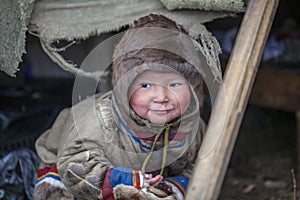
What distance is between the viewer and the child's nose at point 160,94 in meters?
2.02

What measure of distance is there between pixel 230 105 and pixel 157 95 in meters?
0.37

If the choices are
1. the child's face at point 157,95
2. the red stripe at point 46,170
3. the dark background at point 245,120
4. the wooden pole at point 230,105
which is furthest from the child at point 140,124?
the dark background at point 245,120

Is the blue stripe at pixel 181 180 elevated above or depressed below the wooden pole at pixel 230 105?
below

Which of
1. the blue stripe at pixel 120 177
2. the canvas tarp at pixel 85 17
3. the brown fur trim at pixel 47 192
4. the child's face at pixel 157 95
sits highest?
the canvas tarp at pixel 85 17

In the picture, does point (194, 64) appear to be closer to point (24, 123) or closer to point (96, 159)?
point (96, 159)

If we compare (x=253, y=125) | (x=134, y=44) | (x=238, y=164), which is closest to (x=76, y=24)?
(x=134, y=44)

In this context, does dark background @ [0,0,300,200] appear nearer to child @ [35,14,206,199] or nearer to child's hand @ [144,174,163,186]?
child @ [35,14,206,199]

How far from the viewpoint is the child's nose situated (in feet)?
6.62

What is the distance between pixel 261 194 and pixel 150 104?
1.43 m

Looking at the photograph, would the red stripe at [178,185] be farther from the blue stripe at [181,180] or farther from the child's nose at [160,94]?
the child's nose at [160,94]

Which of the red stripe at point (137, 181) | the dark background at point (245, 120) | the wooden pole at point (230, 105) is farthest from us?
the dark background at point (245, 120)

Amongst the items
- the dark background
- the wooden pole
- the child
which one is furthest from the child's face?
the dark background

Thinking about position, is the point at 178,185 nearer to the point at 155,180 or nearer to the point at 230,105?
the point at 155,180

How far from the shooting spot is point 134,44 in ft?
6.77
